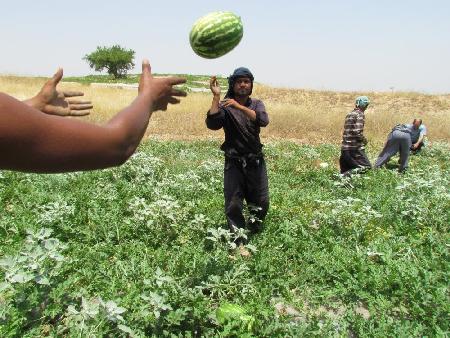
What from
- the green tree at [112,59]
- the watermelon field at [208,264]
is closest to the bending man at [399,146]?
the watermelon field at [208,264]

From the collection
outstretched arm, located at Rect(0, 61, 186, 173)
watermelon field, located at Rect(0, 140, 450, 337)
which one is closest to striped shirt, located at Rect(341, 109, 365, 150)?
watermelon field, located at Rect(0, 140, 450, 337)

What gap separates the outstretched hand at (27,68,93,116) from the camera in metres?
2.79

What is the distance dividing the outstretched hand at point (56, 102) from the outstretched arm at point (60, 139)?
1.40 metres

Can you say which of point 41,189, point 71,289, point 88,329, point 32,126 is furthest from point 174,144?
point 32,126

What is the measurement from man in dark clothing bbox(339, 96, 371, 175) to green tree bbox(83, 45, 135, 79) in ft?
155

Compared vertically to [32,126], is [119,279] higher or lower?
lower

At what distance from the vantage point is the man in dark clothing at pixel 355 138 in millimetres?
8440

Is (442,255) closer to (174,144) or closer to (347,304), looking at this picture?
(347,304)

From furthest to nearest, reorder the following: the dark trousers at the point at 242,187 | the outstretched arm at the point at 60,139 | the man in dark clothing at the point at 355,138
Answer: the man in dark clothing at the point at 355,138 → the dark trousers at the point at 242,187 → the outstretched arm at the point at 60,139

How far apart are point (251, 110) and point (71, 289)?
8.25 ft

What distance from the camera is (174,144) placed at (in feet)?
40.4

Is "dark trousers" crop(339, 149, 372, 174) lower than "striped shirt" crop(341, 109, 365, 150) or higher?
lower

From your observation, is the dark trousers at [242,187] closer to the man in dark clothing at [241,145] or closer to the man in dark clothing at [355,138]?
the man in dark clothing at [241,145]

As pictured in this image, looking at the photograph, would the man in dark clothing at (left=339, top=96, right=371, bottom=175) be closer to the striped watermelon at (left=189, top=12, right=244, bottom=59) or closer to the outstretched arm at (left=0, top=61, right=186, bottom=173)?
the striped watermelon at (left=189, top=12, right=244, bottom=59)
